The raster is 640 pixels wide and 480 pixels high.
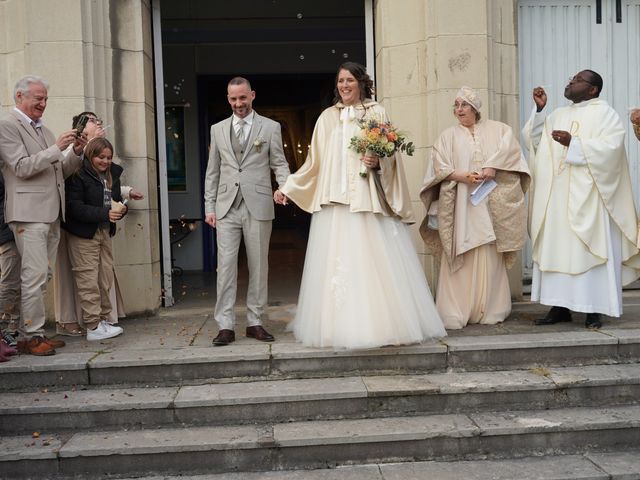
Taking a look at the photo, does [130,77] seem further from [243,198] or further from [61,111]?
[243,198]

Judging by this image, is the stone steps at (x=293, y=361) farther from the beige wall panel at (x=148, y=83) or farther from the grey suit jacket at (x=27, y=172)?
the beige wall panel at (x=148, y=83)

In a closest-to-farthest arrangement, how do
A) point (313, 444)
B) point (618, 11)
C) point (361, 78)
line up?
point (313, 444) → point (361, 78) → point (618, 11)

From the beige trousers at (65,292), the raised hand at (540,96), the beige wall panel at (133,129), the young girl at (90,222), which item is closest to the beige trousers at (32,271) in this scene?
the young girl at (90,222)

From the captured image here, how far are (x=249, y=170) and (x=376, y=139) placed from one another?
1.08m

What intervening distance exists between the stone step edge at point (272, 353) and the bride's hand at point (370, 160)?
4.47 feet

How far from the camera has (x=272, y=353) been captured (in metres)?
4.75

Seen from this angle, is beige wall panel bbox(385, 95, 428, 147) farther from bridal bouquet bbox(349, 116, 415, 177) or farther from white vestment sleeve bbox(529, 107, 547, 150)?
bridal bouquet bbox(349, 116, 415, 177)

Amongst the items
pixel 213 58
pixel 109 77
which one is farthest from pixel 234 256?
pixel 213 58

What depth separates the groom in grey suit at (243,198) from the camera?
5199 millimetres

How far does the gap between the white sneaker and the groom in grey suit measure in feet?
3.21

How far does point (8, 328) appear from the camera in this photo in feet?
17.3

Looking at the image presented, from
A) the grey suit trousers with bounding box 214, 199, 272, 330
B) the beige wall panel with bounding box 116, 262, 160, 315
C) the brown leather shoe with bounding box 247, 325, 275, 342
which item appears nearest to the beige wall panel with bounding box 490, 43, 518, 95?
the grey suit trousers with bounding box 214, 199, 272, 330

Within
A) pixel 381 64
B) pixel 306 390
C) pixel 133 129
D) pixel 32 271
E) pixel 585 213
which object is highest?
pixel 381 64

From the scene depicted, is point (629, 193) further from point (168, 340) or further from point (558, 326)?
point (168, 340)
